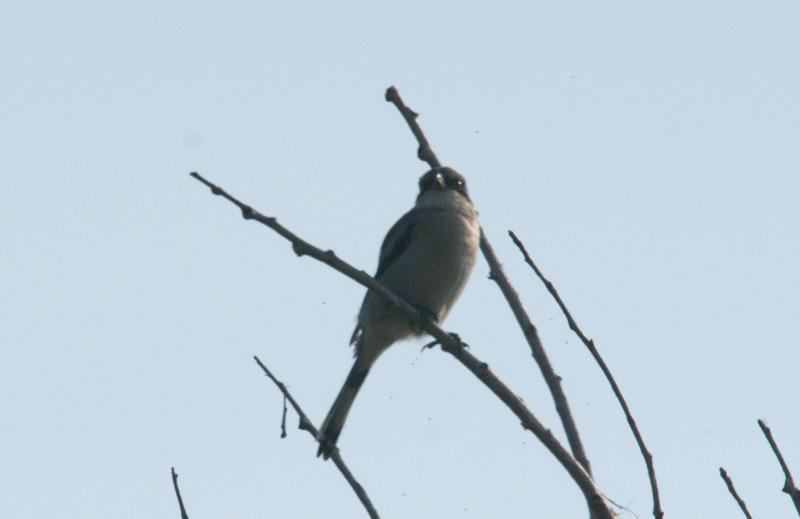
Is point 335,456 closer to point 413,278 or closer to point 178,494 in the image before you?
point 178,494

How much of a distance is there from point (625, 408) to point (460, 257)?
13.2 feet

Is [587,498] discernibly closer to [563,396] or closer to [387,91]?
[563,396]

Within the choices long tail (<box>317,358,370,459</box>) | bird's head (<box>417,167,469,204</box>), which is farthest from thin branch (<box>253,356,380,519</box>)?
bird's head (<box>417,167,469,204</box>)

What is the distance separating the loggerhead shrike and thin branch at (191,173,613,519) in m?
2.59

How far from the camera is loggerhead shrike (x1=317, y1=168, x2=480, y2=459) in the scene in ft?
23.9

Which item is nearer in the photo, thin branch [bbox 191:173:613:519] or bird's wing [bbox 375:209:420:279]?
thin branch [bbox 191:173:613:519]

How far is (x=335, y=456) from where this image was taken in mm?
4141

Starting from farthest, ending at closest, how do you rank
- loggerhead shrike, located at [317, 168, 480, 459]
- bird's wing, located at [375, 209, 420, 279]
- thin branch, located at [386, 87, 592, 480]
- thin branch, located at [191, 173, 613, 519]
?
1. bird's wing, located at [375, 209, 420, 279]
2. loggerhead shrike, located at [317, 168, 480, 459]
3. thin branch, located at [386, 87, 592, 480]
4. thin branch, located at [191, 173, 613, 519]

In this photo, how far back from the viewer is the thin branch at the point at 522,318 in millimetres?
4379

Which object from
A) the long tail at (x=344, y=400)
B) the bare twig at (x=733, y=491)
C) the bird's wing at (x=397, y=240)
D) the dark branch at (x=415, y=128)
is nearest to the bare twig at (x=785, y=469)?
the bare twig at (x=733, y=491)

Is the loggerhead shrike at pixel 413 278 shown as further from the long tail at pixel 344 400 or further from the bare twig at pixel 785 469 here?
the bare twig at pixel 785 469

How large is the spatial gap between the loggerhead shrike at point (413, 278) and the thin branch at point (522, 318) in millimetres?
1679

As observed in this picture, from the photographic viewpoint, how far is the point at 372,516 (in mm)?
3744

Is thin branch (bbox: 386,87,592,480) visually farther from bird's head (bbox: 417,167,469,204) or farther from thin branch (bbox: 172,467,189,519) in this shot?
bird's head (bbox: 417,167,469,204)
